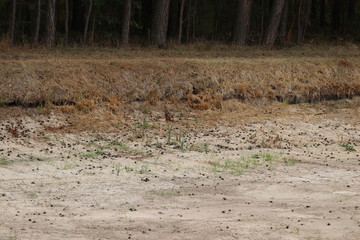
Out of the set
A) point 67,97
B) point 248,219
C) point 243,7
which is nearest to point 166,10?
point 243,7

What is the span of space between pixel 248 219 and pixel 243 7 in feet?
62.2

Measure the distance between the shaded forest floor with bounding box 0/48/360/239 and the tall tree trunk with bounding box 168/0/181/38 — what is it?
8251 millimetres

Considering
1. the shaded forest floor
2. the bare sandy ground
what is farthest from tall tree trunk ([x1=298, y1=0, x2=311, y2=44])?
the bare sandy ground

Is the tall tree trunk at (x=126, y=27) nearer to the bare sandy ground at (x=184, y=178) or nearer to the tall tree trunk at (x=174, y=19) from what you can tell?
the tall tree trunk at (x=174, y=19)

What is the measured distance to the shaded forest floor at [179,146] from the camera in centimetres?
1063

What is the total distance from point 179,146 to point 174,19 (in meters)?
16.7

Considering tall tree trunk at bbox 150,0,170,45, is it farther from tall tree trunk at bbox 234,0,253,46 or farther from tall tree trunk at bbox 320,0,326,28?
tall tree trunk at bbox 320,0,326,28

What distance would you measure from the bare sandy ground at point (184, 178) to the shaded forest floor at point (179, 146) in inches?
1.1

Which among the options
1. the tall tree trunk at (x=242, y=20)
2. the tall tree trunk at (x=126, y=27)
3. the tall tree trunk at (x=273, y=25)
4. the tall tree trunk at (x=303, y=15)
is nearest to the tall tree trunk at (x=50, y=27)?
the tall tree trunk at (x=126, y=27)

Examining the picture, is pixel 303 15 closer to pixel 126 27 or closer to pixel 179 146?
pixel 126 27

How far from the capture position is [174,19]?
31.6 meters

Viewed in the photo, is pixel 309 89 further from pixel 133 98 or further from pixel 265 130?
pixel 133 98

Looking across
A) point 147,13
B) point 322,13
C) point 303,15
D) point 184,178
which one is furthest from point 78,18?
point 184,178

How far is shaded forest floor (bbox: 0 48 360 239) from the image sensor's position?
1063cm
